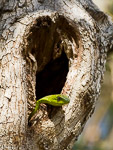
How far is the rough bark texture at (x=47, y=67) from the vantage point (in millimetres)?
2654

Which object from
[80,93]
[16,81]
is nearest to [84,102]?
[80,93]

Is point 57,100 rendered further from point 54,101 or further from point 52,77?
point 52,77

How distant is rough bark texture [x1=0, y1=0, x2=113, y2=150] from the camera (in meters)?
2.65

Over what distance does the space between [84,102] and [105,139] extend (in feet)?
22.2

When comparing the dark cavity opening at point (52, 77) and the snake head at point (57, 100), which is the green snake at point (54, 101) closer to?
the snake head at point (57, 100)

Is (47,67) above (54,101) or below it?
above

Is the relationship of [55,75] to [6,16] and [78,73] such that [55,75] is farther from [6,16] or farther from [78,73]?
[6,16]

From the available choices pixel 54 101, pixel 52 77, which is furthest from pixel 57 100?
pixel 52 77

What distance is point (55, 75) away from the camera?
3.39 meters

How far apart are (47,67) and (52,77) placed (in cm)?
12

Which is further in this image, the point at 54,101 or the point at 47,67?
the point at 47,67

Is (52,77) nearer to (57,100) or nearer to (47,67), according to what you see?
(47,67)

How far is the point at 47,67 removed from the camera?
3451mm

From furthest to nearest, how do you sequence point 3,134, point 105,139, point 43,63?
point 105,139 < point 43,63 < point 3,134
